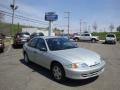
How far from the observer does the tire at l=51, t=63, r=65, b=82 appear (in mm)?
6293

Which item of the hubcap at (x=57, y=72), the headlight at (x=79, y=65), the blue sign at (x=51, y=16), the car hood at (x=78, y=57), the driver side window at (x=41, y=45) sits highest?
the blue sign at (x=51, y=16)

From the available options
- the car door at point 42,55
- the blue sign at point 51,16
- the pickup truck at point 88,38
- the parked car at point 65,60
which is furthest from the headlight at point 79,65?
the blue sign at point 51,16

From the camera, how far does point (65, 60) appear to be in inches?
241

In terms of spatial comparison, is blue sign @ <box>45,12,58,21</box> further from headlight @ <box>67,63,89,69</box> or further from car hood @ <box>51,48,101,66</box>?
headlight @ <box>67,63,89,69</box>

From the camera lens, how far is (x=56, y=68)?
6.62 meters

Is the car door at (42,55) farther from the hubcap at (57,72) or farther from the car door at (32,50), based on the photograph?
the hubcap at (57,72)

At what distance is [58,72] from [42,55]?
1.36 metres

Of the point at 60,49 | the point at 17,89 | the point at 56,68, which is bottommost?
the point at 17,89

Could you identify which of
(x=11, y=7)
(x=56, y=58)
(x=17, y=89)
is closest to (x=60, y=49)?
(x=56, y=58)

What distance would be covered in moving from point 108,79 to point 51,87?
2247 mm

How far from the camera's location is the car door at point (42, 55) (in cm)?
724

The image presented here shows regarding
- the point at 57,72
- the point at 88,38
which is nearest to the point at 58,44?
the point at 57,72

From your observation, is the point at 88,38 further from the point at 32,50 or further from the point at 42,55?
the point at 42,55

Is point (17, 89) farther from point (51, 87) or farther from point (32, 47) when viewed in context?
point (32, 47)
